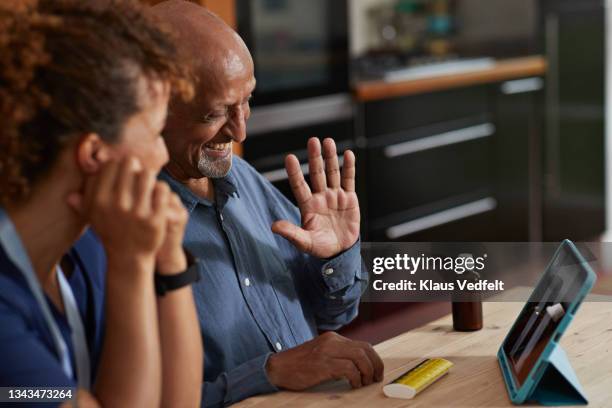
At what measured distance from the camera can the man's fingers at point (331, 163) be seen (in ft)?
5.26

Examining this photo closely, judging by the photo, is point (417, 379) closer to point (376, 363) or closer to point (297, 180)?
point (376, 363)

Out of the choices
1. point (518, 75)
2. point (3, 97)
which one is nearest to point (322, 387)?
point (3, 97)

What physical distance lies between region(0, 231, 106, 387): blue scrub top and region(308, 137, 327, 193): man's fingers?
492mm

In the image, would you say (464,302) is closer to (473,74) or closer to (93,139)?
(93,139)

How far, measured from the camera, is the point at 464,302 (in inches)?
61.0

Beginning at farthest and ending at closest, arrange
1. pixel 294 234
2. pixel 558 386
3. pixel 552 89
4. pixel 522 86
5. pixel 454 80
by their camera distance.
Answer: pixel 552 89, pixel 522 86, pixel 454 80, pixel 294 234, pixel 558 386

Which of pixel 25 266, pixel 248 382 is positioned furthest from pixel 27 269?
pixel 248 382

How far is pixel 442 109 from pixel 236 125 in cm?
245

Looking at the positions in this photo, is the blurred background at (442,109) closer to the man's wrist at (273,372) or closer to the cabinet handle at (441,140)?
the cabinet handle at (441,140)

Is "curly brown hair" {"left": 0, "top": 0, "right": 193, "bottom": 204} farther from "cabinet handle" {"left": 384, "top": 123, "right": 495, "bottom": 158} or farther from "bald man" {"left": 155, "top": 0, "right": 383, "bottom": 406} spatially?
"cabinet handle" {"left": 384, "top": 123, "right": 495, "bottom": 158}

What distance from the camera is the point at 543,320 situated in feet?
4.26

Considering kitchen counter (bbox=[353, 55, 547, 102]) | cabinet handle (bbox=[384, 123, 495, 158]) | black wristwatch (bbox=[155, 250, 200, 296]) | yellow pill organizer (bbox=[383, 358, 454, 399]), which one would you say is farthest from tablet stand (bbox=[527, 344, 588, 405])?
cabinet handle (bbox=[384, 123, 495, 158])

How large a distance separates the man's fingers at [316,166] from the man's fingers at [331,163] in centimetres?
1

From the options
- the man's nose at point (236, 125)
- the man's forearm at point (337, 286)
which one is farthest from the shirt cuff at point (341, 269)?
the man's nose at point (236, 125)
